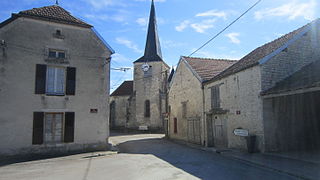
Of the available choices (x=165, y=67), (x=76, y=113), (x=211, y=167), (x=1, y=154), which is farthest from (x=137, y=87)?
(x=211, y=167)

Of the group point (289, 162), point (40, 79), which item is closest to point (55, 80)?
point (40, 79)

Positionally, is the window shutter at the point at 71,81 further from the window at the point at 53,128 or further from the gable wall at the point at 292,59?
the gable wall at the point at 292,59

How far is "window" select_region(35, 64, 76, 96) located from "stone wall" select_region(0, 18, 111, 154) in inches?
9.0

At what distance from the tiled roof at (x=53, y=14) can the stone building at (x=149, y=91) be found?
18.0 meters

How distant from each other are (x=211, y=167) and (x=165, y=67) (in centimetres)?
2582

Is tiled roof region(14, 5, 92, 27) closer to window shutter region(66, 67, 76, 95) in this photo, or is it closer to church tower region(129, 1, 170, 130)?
window shutter region(66, 67, 76, 95)

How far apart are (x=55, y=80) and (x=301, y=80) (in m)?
12.0

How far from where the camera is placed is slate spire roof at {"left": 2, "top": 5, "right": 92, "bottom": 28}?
12.3 meters

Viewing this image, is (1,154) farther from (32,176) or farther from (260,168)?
(260,168)

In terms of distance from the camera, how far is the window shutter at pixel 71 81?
12745 mm

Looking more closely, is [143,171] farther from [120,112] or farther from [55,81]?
[120,112]

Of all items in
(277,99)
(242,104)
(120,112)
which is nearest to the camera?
(277,99)

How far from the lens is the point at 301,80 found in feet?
33.3

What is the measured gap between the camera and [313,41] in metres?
12.6
